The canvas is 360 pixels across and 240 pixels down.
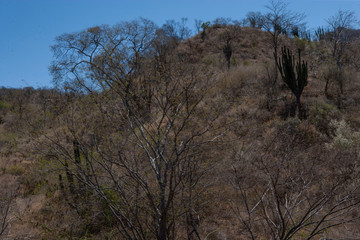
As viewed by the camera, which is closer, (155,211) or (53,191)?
(155,211)

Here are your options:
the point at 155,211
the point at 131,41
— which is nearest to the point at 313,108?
the point at 131,41

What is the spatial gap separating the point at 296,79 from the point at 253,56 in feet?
44.1

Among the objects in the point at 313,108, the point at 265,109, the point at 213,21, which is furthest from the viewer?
the point at 213,21

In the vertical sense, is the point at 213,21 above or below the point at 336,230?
above

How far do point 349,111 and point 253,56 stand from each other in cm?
1506

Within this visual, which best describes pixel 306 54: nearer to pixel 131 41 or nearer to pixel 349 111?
pixel 349 111

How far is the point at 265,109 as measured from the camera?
45.8ft

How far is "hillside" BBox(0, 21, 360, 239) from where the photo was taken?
4711 millimetres

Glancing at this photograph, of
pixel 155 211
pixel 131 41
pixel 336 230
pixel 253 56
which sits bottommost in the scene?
pixel 336 230

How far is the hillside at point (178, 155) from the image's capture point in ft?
15.5

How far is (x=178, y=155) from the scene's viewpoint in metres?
4.23

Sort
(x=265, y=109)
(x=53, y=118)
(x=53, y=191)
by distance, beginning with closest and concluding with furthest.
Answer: (x=53, y=118) < (x=53, y=191) < (x=265, y=109)

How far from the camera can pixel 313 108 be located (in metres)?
12.8

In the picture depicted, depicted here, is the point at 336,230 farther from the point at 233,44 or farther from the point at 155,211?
the point at 233,44
